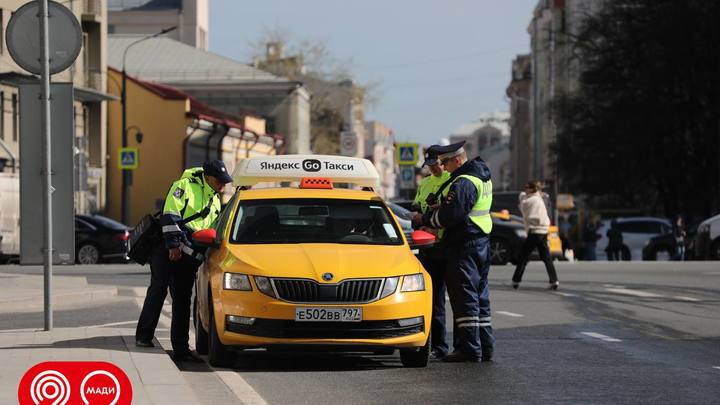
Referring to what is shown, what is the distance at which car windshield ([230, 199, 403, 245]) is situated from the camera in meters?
13.6

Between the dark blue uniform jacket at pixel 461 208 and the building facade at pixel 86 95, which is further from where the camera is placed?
the building facade at pixel 86 95

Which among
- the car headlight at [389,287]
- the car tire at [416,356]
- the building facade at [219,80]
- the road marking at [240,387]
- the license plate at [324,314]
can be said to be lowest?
the road marking at [240,387]

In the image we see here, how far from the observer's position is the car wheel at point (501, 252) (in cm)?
3844

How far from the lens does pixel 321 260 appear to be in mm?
12875

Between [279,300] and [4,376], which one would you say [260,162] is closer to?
[279,300]

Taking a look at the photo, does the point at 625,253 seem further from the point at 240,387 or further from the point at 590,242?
the point at 240,387

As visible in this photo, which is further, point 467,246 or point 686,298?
point 686,298

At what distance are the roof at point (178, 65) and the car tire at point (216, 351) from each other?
8631 cm

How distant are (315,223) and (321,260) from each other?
961mm

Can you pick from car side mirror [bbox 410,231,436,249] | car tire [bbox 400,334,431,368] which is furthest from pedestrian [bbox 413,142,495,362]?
car tire [bbox 400,334,431,368]

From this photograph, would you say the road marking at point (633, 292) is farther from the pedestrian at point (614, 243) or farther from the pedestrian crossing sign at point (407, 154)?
the pedestrian crossing sign at point (407, 154)

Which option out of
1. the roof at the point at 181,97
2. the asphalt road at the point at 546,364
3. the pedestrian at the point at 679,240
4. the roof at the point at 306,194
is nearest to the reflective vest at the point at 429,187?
the roof at the point at 306,194

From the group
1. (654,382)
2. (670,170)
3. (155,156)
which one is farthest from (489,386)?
(155,156)

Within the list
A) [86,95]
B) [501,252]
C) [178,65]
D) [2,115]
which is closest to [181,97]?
[86,95]
